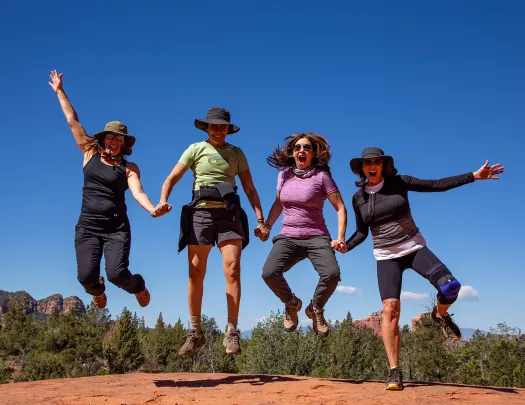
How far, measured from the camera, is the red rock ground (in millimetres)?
5898

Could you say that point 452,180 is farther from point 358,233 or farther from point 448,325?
point 448,325

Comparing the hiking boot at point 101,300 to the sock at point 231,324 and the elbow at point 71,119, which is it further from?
the elbow at point 71,119

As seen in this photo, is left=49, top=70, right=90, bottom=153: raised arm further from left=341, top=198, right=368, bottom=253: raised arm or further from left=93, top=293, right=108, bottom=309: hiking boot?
left=341, top=198, right=368, bottom=253: raised arm

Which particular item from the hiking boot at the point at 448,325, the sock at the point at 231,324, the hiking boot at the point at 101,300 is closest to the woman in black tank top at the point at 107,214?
the hiking boot at the point at 101,300

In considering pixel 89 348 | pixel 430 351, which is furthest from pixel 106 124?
pixel 89 348

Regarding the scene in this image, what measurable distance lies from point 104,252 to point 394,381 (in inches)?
147

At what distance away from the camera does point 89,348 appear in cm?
6144

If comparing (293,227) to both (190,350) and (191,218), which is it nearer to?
(191,218)

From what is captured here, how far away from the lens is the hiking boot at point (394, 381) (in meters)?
6.22

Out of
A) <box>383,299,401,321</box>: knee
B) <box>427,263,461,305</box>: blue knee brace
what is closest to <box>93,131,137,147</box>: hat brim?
<box>383,299,401,321</box>: knee

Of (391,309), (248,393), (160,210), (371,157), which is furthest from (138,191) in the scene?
(391,309)

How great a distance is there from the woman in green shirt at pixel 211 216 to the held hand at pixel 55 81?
209cm

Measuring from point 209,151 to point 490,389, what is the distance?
177 inches

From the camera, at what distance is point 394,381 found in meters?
6.26
